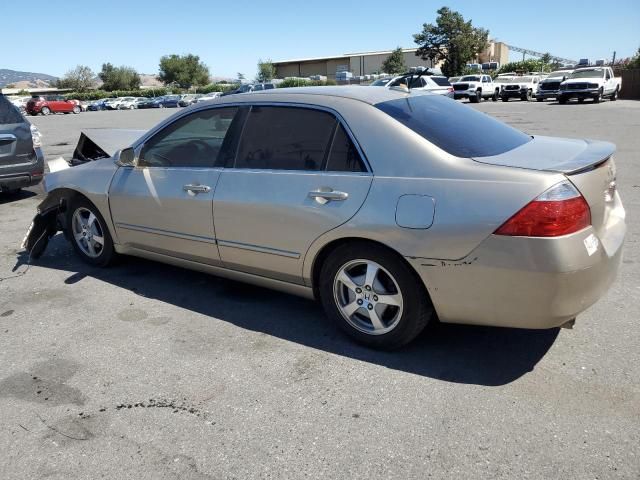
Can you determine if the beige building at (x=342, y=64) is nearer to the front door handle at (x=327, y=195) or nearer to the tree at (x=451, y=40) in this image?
the tree at (x=451, y=40)

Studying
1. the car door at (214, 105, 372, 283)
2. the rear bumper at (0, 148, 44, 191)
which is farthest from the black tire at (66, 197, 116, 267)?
the rear bumper at (0, 148, 44, 191)

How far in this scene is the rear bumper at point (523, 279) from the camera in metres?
2.67

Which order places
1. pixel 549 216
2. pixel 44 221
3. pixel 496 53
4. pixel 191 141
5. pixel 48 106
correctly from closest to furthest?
1. pixel 549 216
2. pixel 191 141
3. pixel 44 221
4. pixel 48 106
5. pixel 496 53

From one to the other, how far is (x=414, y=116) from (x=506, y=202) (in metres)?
0.93

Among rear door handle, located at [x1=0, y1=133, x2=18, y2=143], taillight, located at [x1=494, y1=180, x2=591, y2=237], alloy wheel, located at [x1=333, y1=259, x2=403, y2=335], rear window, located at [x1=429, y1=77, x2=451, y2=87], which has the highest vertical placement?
rear window, located at [x1=429, y1=77, x2=451, y2=87]

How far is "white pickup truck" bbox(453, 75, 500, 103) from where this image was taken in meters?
34.2

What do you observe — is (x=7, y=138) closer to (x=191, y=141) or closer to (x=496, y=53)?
(x=191, y=141)

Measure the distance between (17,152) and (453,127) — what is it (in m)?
6.79

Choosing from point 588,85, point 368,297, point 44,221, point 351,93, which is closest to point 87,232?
point 44,221

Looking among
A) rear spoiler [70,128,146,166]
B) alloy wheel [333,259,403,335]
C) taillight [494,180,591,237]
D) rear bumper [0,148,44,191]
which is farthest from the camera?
rear bumper [0,148,44,191]

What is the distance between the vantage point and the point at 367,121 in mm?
3240

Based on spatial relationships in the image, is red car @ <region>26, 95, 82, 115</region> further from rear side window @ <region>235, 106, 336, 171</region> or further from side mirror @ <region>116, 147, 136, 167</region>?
rear side window @ <region>235, 106, 336, 171</region>

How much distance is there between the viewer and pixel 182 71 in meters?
94.2

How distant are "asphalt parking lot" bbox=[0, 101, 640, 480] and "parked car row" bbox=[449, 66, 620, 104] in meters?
28.5
